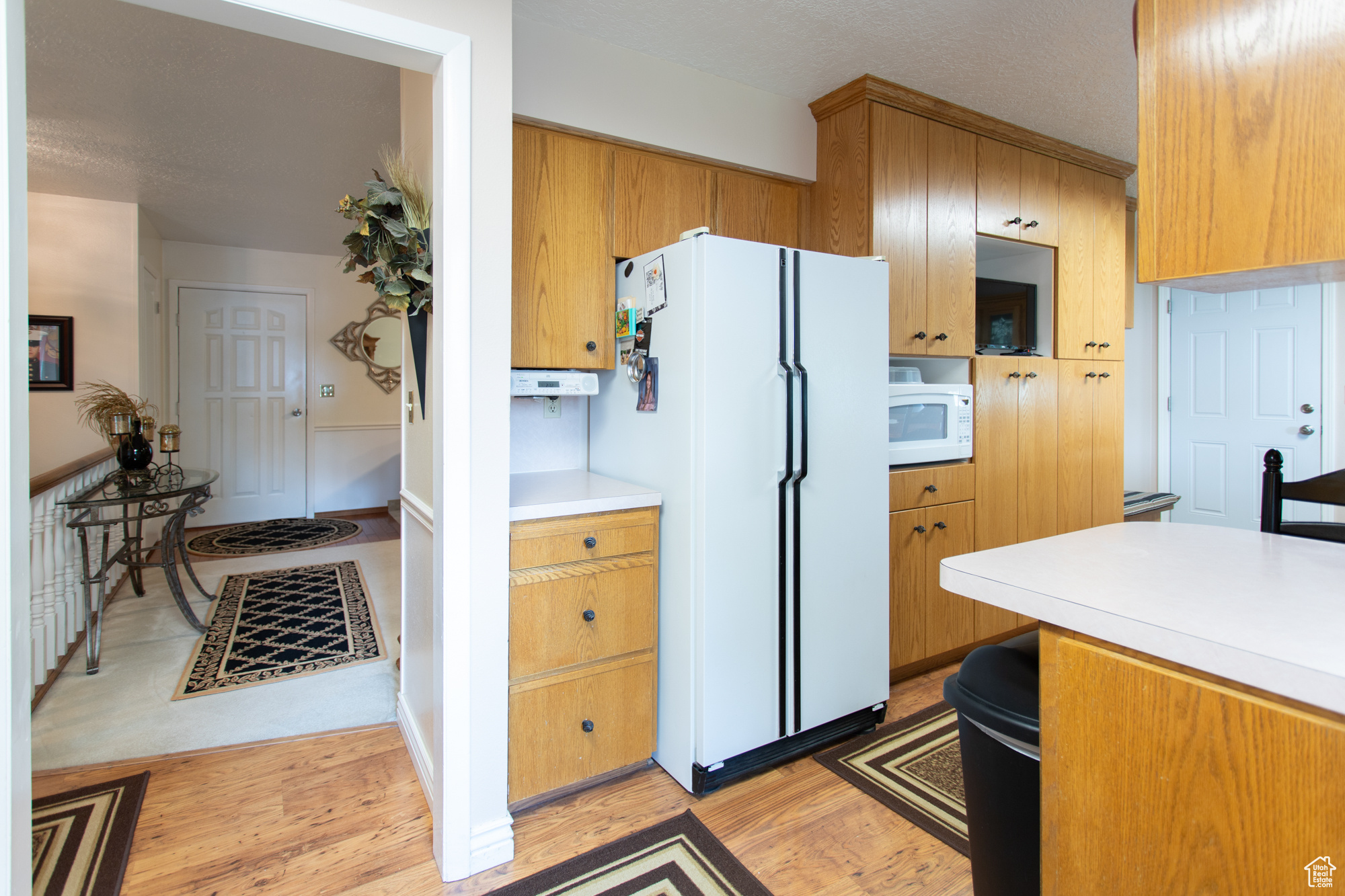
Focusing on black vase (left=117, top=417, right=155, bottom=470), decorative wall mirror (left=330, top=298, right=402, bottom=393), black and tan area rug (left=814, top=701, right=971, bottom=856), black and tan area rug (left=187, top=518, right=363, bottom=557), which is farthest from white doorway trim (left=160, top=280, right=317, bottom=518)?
black and tan area rug (left=814, top=701, right=971, bottom=856)

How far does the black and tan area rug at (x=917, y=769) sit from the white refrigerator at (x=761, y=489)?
3.3 inches

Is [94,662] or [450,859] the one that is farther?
[94,662]

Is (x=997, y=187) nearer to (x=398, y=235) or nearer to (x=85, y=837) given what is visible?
(x=398, y=235)

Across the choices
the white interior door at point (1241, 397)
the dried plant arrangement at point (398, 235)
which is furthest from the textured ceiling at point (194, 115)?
the white interior door at point (1241, 397)

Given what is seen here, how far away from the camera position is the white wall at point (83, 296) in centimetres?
416

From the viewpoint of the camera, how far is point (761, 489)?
2002mm

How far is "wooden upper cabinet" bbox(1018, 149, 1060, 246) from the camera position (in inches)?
120

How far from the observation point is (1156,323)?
4.55 meters

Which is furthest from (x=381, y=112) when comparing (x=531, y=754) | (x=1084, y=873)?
(x=1084, y=873)

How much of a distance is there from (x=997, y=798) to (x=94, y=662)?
11.2 ft

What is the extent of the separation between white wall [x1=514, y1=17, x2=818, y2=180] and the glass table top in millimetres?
2284

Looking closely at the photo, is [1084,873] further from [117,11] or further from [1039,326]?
[117,11]

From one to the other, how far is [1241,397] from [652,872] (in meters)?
4.72

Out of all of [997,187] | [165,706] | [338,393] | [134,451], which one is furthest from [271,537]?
[997,187]
